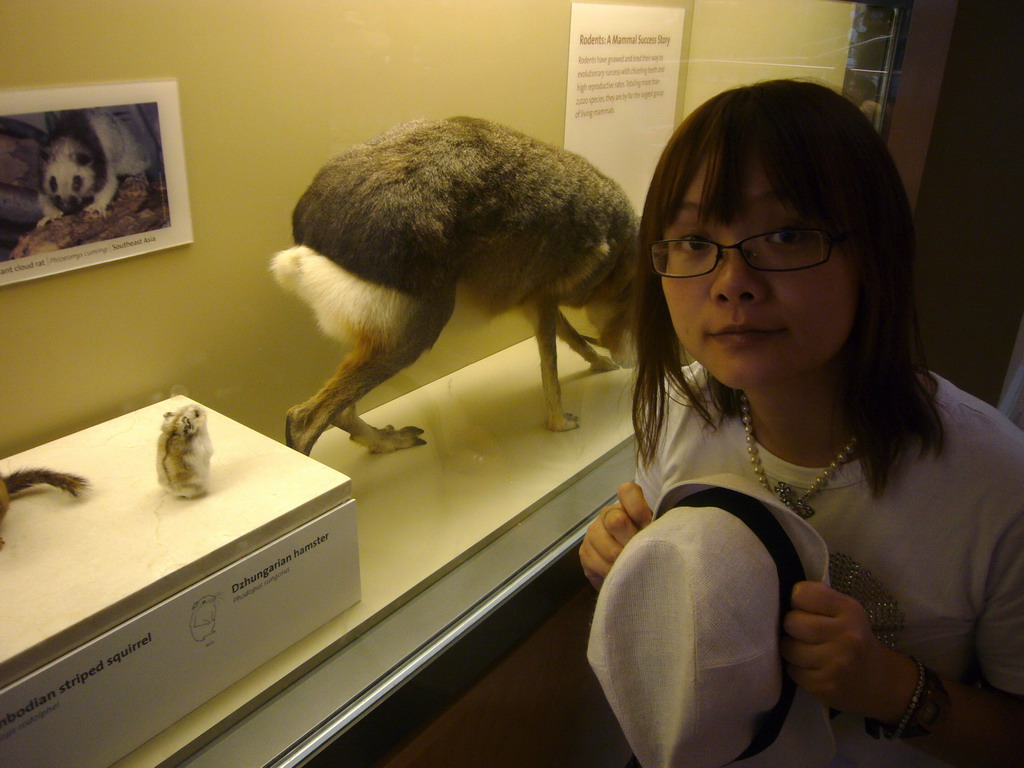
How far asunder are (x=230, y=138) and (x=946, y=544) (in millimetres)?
1209

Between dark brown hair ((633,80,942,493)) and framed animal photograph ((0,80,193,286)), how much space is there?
77cm

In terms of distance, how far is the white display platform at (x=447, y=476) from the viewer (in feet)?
4.09

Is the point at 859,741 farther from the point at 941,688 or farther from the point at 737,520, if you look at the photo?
the point at 737,520

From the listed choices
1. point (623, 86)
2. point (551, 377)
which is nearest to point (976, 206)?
point (623, 86)

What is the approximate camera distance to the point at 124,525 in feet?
3.64

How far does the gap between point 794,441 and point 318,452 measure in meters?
1.03

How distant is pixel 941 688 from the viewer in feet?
2.82

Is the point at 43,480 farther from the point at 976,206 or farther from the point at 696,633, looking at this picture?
the point at 976,206

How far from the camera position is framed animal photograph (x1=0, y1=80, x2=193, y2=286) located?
107cm

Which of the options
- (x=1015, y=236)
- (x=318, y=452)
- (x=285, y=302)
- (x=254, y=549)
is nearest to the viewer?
(x=254, y=549)

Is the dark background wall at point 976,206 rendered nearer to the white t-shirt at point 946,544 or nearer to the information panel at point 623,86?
the information panel at point 623,86

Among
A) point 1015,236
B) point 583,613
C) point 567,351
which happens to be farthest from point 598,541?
point 1015,236

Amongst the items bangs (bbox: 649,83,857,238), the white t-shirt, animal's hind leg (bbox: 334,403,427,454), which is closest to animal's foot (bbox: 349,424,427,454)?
animal's hind leg (bbox: 334,403,427,454)

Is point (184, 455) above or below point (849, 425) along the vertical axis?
below
